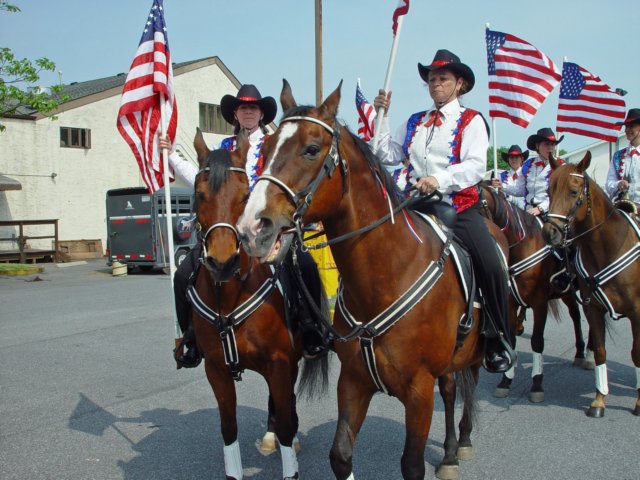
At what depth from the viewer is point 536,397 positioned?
21.2ft

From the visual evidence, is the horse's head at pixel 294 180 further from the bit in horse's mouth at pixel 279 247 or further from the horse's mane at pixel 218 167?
the horse's mane at pixel 218 167

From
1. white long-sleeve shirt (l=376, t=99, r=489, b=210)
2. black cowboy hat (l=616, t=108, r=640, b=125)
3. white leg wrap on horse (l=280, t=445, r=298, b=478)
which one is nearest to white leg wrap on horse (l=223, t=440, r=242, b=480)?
white leg wrap on horse (l=280, t=445, r=298, b=478)

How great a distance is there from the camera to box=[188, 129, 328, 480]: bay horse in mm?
3828

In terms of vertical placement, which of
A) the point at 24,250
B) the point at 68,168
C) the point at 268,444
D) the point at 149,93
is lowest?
the point at 24,250

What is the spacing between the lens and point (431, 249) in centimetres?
350

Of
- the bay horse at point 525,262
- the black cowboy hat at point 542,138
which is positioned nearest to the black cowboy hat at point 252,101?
the bay horse at point 525,262

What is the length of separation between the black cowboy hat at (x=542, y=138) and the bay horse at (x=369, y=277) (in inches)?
246

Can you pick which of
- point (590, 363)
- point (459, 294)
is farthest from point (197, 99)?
point (459, 294)

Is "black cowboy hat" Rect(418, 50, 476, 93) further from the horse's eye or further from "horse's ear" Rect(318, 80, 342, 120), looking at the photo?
the horse's eye

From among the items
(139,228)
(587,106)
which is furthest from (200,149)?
(139,228)

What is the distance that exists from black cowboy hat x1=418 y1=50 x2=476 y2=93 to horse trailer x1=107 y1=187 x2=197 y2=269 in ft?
54.2

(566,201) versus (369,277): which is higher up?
(566,201)

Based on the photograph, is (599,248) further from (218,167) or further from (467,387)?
(218,167)

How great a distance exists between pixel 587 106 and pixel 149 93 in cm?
721
